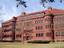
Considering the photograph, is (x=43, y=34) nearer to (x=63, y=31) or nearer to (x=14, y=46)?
(x=63, y=31)

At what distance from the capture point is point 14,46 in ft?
46.4

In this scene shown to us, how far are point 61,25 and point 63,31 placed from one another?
585mm

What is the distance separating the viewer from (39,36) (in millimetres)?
22250

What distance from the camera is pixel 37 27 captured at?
72.0ft

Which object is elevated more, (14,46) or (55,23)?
(55,23)

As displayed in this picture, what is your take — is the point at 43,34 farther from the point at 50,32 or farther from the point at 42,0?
the point at 42,0

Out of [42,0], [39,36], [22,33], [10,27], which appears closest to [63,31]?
[39,36]

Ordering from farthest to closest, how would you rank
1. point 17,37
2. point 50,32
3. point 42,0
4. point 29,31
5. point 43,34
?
point 43,34
point 50,32
point 29,31
point 17,37
point 42,0

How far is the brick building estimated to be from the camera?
18.2m

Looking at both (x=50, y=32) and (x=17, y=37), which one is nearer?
(x=17, y=37)

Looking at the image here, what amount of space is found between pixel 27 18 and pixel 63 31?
4.59m

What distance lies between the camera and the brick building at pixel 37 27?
59.8ft

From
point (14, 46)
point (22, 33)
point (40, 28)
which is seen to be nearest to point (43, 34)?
point (40, 28)

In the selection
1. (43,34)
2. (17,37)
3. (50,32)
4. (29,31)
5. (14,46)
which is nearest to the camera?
(14,46)
